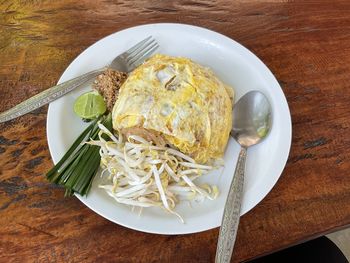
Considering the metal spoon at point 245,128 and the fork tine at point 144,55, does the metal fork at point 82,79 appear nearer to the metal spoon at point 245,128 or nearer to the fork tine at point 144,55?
the fork tine at point 144,55

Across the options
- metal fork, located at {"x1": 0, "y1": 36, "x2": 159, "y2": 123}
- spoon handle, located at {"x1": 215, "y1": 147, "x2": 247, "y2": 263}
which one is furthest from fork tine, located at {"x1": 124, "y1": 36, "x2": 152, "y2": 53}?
spoon handle, located at {"x1": 215, "y1": 147, "x2": 247, "y2": 263}

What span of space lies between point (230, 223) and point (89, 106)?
66cm

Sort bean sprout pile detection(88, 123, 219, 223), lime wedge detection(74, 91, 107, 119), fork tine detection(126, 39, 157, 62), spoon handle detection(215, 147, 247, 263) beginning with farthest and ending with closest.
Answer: fork tine detection(126, 39, 157, 62) < lime wedge detection(74, 91, 107, 119) < bean sprout pile detection(88, 123, 219, 223) < spoon handle detection(215, 147, 247, 263)

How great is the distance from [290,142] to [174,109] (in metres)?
0.44

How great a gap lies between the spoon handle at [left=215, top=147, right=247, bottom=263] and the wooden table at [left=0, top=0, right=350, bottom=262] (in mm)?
61

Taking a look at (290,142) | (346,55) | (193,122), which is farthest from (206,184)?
(346,55)

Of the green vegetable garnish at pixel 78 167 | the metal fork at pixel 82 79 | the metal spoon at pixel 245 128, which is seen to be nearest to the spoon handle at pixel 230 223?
the metal spoon at pixel 245 128

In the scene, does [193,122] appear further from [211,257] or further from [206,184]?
[211,257]

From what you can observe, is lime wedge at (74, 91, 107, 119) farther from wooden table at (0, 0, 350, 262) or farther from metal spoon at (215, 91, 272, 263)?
metal spoon at (215, 91, 272, 263)

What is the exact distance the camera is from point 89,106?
1.43m

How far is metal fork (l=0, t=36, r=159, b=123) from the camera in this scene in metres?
1.43

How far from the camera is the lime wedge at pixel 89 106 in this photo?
4.63 feet

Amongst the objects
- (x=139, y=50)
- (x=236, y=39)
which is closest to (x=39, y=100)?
(x=139, y=50)

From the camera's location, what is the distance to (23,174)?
1351mm
